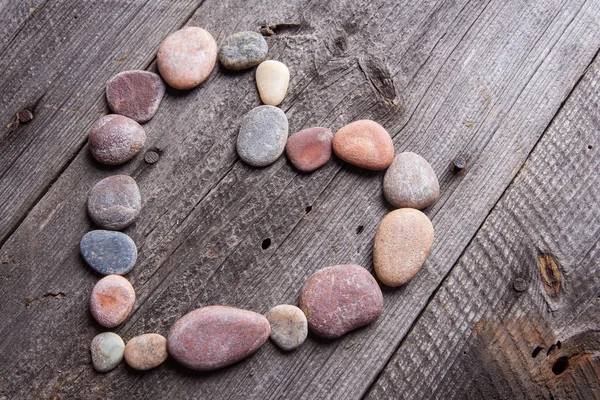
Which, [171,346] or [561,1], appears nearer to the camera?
[171,346]

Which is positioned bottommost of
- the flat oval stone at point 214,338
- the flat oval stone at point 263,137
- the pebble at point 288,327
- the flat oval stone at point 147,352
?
the flat oval stone at point 147,352

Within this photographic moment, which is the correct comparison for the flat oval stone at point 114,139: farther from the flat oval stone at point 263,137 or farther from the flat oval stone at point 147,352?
the flat oval stone at point 147,352

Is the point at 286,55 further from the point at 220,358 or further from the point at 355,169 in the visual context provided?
the point at 220,358

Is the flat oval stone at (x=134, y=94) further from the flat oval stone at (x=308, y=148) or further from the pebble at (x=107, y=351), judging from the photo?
the pebble at (x=107, y=351)

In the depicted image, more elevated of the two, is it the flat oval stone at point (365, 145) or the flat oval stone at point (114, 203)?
the flat oval stone at point (365, 145)

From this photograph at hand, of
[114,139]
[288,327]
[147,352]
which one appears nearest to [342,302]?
[288,327]

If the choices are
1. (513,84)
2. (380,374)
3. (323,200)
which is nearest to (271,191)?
(323,200)

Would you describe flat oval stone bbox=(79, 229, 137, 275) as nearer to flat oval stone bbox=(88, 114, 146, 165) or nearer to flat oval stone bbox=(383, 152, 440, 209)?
flat oval stone bbox=(88, 114, 146, 165)

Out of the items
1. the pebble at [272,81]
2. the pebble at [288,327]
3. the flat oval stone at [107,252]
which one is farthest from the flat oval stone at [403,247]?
the flat oval stone at [107,252]
